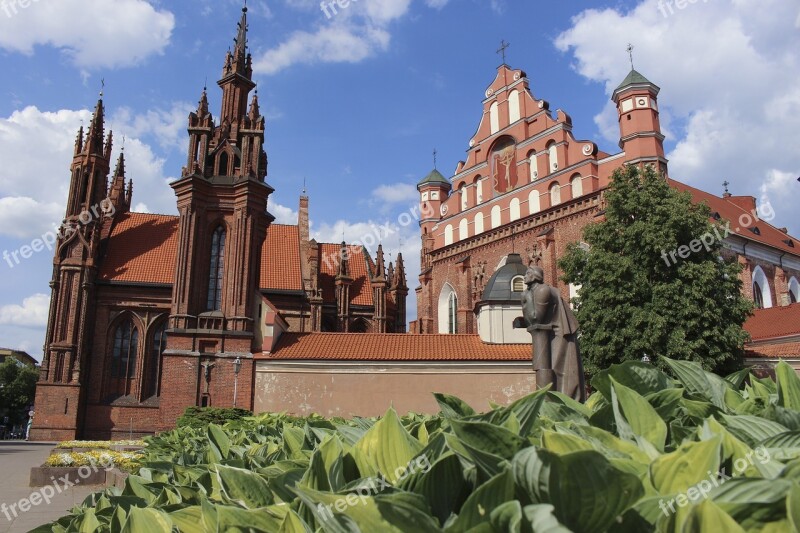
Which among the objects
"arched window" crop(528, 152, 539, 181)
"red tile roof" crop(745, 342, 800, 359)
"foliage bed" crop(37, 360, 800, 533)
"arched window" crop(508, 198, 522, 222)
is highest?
"arched window" crop(528, 152, 539, 181)

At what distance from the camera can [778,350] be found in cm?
2316

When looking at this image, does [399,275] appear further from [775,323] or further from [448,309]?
[775,323]

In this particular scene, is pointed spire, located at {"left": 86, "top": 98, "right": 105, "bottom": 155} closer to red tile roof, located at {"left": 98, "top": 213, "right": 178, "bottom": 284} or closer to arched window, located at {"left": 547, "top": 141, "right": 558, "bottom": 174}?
red tile roof, located at {"left": 98, "top": 213, "right": 178, "bottom": 284}

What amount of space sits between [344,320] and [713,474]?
104 ft

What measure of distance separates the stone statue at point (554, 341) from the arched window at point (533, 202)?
2055 cm

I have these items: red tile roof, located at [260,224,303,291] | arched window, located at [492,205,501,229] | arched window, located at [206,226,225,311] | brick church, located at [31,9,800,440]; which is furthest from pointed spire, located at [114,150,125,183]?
arched window, located at [492,205,501,229]

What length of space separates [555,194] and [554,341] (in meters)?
20.3

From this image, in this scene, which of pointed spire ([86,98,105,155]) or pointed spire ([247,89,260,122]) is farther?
pointed spire ([86,98,105,155])

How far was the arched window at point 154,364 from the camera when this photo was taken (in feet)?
88.4

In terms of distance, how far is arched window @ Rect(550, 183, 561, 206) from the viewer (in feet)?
88.0

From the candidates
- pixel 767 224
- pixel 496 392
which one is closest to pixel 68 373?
pixel 496 392

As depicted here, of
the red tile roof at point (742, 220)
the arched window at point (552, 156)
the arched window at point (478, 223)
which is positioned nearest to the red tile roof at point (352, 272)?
the arched window at point (478, 223)

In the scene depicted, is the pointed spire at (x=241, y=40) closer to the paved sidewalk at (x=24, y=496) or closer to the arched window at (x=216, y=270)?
the arched window at (x=216, y=270)

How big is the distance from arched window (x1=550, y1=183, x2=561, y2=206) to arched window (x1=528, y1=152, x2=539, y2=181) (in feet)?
3.94
